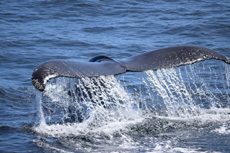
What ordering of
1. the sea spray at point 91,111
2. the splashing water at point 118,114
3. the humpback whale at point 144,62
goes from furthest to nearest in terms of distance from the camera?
the sea spray at point 91,111 < the splashing water at point 118,114 < the humpback whale at point 144,62

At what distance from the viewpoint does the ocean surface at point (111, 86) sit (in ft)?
20.0

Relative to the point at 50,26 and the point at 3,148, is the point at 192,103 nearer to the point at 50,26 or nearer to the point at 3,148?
the point at 3,148

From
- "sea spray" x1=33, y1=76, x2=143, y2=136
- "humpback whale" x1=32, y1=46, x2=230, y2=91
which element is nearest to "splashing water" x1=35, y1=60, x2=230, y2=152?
"sea spray" x1=33, y1=76, x2=143, y2=136

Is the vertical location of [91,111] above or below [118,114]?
above

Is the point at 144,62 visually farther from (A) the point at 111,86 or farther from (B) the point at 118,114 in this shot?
(B) the point at 118,114

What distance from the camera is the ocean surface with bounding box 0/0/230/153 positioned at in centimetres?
609

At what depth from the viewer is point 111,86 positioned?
22.9ft

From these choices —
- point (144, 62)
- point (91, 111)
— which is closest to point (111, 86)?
point (91, 111)

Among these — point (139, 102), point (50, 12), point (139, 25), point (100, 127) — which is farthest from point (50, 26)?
point (100, 127)

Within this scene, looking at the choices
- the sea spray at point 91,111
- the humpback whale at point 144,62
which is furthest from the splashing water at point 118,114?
the humpback whale at point 144,62

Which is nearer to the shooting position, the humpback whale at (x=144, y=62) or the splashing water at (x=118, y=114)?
the humpback whale at (x=144, y=62)

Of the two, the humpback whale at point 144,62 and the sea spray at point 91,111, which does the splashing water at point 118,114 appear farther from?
the humpback whale at point 144,62

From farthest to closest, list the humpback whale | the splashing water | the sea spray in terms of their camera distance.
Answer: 1. the sea spray
2. the splashing water
3. the humpback whale

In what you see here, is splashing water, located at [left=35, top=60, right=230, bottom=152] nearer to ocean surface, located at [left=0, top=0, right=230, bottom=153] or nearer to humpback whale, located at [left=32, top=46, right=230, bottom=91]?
ocean surface, located at [left=0, top=0, right=230, bottom=153]
